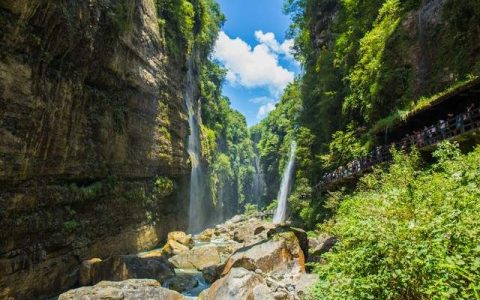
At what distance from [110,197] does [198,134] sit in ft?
88.9

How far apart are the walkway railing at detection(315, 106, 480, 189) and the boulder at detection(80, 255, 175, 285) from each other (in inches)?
483

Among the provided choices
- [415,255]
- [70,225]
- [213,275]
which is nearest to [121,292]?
[213,275]

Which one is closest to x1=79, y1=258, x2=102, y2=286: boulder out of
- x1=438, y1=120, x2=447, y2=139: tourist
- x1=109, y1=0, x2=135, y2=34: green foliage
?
x1=109, y1=0, x2=135, y2=34: green foliage

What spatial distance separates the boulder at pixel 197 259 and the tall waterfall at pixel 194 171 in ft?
71.8

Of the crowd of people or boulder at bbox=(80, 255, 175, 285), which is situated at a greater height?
the crowd of people

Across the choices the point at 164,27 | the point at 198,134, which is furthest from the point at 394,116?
the point at 198,134

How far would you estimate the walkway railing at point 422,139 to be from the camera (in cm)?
1322

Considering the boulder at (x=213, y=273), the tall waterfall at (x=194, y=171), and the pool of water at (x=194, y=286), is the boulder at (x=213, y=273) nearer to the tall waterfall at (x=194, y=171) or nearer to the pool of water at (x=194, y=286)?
the pool of water at (x=194, y=286)

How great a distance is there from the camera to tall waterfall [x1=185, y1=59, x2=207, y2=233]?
44.4m

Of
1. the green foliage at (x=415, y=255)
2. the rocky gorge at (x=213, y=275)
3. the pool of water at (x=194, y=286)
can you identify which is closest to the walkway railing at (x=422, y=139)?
the rocky gorge at (x=213, y=275)

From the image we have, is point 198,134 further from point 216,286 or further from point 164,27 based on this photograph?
point 216,286

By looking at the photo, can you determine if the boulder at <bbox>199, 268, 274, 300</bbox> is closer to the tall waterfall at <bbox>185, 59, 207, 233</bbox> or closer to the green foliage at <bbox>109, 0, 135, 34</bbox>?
the green foliage at <bbox>109, 0, 135, 34</bbox>

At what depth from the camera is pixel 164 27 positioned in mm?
30609

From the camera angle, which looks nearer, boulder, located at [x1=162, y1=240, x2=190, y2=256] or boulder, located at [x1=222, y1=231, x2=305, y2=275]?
boulder, located at [x1=222, y1=231, x2=305, y2=275]
